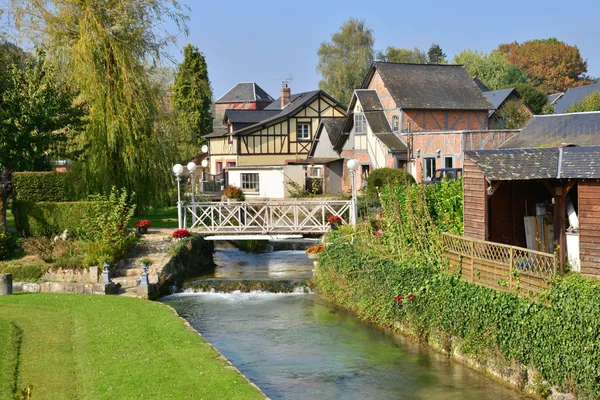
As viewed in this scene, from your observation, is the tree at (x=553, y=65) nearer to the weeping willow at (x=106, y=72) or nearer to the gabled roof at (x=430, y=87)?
the gabled roof at (x=430, y=87)

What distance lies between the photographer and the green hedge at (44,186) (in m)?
28.2

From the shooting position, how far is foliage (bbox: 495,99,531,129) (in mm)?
49750

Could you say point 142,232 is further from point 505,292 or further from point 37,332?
point 505,292

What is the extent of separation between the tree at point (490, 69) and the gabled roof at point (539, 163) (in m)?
61.5

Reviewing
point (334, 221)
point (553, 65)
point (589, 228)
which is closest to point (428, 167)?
point (334, 221)

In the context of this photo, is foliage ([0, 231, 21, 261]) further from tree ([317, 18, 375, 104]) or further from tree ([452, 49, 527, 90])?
tree ([452, 49, 527, 90])

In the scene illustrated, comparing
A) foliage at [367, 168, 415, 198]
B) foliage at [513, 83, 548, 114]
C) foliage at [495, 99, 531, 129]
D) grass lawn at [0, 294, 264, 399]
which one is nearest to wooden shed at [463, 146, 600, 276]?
grass lawn at [0, 294, 264, 399]

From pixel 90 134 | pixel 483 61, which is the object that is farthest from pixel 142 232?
pixel 483 61

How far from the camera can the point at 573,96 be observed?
204 feet

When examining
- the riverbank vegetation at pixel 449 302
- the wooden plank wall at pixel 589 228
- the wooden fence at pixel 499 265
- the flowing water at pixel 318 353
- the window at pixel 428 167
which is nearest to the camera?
the riverbank vegetation at pixel 449 302

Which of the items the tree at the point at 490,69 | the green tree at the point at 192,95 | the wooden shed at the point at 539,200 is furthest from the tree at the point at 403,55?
the wooden shed at the point at 539,200

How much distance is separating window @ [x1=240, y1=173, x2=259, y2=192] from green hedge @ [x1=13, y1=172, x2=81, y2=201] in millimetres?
15750

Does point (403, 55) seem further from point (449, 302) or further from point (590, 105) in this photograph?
point (449, 302)

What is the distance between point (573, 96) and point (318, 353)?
2039 inches
